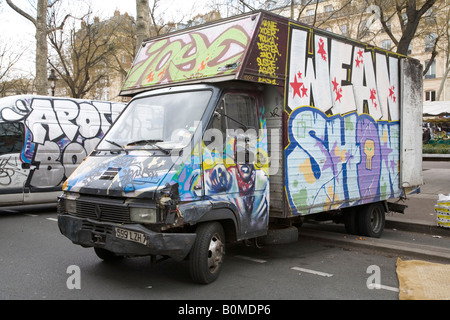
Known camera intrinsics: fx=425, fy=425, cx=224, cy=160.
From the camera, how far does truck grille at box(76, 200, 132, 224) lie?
449cm

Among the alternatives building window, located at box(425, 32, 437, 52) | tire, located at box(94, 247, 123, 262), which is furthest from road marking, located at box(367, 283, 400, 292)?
building window, located at box(425, 32, 437, 52)

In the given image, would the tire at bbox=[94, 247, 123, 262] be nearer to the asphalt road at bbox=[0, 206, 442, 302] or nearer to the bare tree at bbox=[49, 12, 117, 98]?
the asphalt road at bbox=[0, 206, 442, 302]

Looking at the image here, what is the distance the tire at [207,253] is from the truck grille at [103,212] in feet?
2.61

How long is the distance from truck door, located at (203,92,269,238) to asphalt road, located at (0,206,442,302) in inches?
27.7

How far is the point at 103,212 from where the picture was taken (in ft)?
15.2

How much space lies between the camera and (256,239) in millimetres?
5656

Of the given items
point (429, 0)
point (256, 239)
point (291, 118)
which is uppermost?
point (429, 0)

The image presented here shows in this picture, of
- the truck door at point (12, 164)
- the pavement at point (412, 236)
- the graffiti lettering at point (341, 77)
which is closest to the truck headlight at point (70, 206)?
the graffiti lettering at point (341, 77)

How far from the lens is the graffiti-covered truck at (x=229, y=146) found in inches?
178

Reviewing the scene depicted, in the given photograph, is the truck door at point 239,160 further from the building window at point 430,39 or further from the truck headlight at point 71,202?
the building window at point 430,39

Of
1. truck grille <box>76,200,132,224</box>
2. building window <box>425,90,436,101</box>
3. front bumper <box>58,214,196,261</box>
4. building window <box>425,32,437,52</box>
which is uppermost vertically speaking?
building window <box>425,32,437,52</box>
